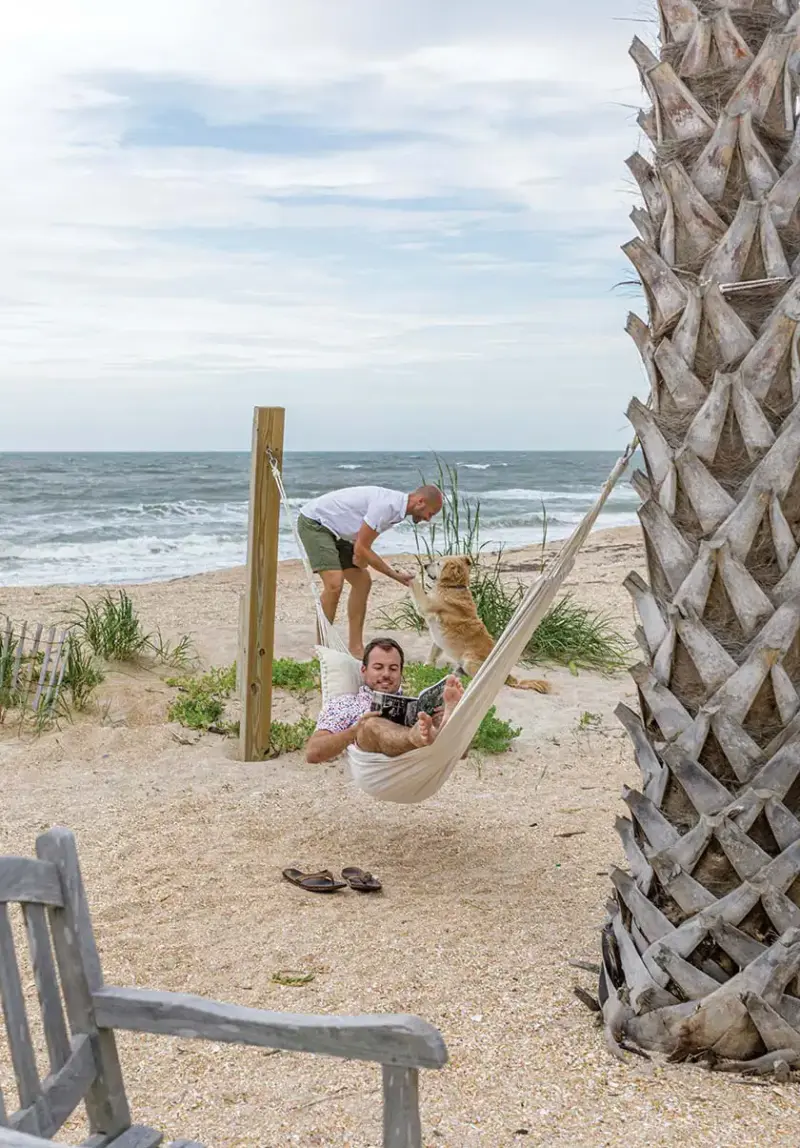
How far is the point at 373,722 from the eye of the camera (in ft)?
11.8

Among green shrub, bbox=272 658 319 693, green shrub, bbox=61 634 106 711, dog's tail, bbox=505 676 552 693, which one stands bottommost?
dog's tail, bbox=505 676 552 693

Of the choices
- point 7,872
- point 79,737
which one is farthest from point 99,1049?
point 79,737

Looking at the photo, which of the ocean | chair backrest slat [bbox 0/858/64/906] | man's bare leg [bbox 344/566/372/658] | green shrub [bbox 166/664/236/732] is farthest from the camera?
the ocean

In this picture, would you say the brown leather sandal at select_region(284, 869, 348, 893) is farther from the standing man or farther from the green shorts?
the green shorts

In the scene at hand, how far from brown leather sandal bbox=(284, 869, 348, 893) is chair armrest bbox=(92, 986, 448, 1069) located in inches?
74.5

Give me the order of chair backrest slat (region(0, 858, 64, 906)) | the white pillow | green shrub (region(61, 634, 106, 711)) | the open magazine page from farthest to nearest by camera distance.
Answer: green shrub (region(61, 634, 106, 711)), the white pillow, the open magazine page, chair backrest slat (region(0, 858, 64, 906))

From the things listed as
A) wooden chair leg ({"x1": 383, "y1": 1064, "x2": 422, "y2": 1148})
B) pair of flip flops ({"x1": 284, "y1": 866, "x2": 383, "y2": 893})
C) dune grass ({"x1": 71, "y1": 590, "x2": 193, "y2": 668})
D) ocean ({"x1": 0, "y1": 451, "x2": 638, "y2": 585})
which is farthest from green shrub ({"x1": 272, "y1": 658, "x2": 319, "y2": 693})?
wooden chair leg ({"x1": 383, "y1": 1064, "x2": 422, "y2": 1148})

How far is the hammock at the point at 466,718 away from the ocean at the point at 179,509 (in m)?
2.74

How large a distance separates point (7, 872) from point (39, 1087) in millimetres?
335

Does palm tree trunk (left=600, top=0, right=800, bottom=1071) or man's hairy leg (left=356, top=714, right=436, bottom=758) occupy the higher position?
palm tree trunk (left=600, top=0, right=800, bottom=1071)

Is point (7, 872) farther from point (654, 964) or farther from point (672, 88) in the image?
point (672, 88)

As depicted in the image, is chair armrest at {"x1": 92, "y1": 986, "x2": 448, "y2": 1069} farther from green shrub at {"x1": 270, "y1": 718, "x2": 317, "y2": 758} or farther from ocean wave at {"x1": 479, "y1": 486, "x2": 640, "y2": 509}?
ocean wave at {"x1": 479, "y1": 486, "x2": 640, "y2": 509}

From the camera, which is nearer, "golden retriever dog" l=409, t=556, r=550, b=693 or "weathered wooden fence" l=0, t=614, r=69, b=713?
"weathered wooden fence" l=0, t=614, r=69, b=713

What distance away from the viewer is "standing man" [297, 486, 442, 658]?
19.6 feet
